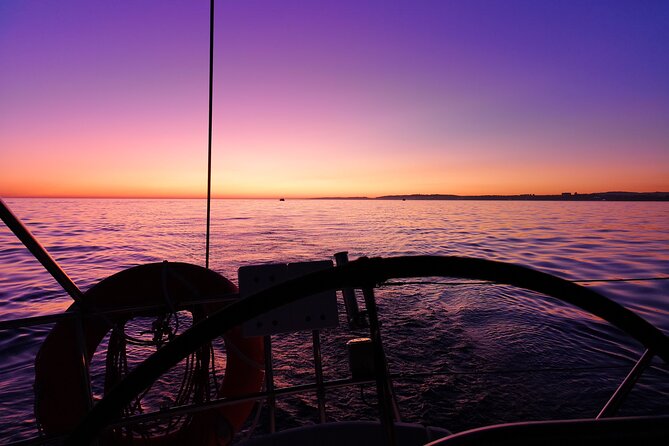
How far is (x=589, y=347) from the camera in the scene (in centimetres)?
521

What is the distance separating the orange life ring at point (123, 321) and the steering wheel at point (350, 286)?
1812 millimetres

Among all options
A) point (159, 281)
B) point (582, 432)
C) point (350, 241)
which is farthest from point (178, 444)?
point (350, 241)

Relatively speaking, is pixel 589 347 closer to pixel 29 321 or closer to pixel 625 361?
pixel 625 361

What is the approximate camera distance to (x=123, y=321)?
2.54 m

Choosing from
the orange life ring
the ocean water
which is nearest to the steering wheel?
the ocean water

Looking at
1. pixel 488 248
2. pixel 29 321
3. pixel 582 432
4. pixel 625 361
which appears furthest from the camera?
pixel 488 248

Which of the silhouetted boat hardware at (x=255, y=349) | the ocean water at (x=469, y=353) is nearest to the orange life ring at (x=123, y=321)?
the silhouetted boat hardware at (x=255, y=349)

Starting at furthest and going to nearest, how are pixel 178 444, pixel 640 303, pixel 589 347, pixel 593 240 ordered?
pixel 593 240 → pixel 640 303 → pixel 589 347 → pixel 178 444

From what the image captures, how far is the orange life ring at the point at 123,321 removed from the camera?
2463 mm

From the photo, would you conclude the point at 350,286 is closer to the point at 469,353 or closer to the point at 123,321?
the point at 123,321

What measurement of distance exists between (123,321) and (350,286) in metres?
2.51

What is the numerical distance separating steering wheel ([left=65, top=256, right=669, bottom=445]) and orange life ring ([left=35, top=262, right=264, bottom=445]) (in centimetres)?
181

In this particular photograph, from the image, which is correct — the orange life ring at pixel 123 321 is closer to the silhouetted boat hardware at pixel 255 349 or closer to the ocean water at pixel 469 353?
the silhouetted boat hardware at pixel 255 349

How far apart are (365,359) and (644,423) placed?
138 centimetres
